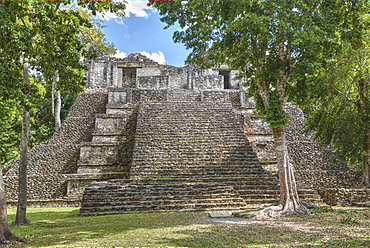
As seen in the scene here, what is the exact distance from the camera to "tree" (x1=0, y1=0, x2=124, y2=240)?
13.2ft

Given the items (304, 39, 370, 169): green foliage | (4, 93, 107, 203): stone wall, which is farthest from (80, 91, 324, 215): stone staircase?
(4, 93, 107, 203): stone wall

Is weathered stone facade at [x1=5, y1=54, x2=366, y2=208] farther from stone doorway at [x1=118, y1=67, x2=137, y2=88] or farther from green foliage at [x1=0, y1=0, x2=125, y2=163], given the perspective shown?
green foliage at [x1=0, y1=0, x2=125, y2=163]

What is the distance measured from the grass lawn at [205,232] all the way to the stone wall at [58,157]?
451 centimetres

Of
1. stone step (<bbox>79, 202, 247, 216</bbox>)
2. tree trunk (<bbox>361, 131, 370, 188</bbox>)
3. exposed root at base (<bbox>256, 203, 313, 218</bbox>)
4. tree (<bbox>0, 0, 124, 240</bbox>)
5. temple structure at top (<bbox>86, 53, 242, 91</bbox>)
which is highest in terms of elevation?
temple structure at top (<bbox>86, 53, 242, 91</bbox>)

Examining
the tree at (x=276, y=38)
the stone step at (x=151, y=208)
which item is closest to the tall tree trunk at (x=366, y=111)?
the tree at (x=276, y=38)

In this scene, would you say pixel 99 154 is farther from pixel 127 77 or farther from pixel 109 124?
pixel 127 77

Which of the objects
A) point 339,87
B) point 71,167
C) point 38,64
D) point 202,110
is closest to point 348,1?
point 339,87

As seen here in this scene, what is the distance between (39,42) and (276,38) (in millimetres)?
4275

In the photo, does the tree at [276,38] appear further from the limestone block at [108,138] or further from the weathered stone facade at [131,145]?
the limestone block at [108,138]

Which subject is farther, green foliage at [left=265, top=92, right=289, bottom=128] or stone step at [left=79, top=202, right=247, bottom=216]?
stone step at [left=79, top=202, right=247, bottom=216]

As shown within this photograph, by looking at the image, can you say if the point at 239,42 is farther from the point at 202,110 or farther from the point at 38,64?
the point at 202,110

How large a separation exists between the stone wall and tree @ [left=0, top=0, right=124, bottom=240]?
5.80m

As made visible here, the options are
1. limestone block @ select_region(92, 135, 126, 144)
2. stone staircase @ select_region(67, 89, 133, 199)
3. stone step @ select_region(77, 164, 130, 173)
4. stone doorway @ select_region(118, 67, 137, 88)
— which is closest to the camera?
stone staircase @ select_region(67, 89, 133, 199)

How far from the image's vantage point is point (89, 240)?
4.05 meters
